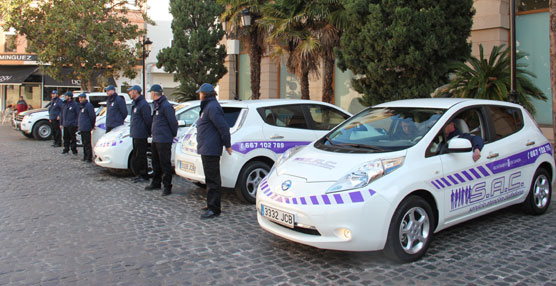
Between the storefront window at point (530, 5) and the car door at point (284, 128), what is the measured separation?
925 centimetres

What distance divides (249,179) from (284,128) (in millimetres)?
972

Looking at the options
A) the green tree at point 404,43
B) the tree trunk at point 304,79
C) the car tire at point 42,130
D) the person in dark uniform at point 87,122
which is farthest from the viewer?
the car tire at point 42,130

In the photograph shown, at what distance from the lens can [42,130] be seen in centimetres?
1797

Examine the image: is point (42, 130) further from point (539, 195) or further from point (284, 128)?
point (539, 195)

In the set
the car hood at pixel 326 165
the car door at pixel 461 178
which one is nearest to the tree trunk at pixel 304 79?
the car door at pixel 461 178

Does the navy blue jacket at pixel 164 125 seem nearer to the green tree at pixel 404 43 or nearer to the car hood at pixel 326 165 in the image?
the car hood at pixel 326 165

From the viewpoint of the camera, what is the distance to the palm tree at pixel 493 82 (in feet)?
29.2

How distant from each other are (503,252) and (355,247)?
1.72 meters

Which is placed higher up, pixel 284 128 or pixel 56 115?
pixel 56 115

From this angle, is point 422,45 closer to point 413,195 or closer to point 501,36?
point 501,36

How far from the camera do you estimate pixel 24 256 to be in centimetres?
461

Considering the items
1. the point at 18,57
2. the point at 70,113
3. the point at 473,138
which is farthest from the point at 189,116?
the point at 18,57

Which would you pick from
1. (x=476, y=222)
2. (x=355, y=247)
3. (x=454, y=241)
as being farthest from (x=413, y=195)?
(x=476, y=222)

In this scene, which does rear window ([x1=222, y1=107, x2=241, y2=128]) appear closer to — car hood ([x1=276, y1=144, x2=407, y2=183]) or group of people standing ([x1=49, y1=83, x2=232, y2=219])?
group of people standing ([x1=49, y1=83, x2=232, y2=219])
